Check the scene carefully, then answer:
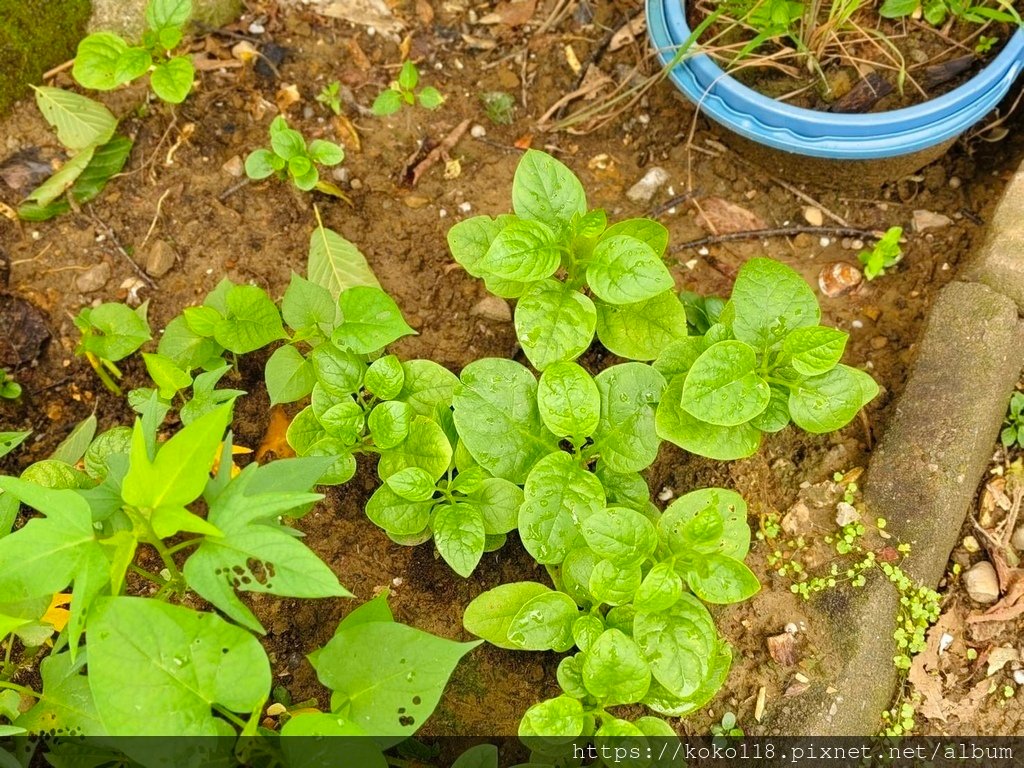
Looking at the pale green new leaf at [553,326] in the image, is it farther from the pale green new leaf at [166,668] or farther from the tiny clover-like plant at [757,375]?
the pale green new leaf at [166,668]

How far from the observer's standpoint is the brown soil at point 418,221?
225 centimetres

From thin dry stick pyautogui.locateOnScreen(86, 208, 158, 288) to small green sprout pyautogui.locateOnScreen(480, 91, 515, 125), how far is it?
1226 millimetres

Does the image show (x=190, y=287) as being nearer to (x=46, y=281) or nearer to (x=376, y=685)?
(x=46, y=281)

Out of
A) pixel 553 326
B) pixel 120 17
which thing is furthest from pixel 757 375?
pixel 120 17

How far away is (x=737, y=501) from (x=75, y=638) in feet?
4.48

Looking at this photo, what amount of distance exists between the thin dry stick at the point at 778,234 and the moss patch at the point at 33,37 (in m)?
2.09

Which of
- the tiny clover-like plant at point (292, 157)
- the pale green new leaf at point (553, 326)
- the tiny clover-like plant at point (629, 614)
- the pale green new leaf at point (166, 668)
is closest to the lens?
the pale green new leaf at point (166, 668)

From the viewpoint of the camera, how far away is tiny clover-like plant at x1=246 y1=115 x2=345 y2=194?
2.48 meters

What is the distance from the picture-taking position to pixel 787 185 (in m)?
2.75

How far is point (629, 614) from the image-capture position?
1886 millimetres

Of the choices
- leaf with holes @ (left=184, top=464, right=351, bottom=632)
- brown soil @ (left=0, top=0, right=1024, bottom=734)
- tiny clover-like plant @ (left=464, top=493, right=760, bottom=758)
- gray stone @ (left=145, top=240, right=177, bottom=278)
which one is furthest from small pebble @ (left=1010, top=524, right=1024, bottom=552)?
gray stone @ (left=145, top=240, right=177, bottom=278)

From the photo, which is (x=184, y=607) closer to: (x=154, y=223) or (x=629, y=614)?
(x=629, y=614)

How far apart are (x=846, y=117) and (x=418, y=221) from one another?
1.32 m

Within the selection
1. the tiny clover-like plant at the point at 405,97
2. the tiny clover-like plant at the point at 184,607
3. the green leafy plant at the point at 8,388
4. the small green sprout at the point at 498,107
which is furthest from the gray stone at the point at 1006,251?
the green leafy plant at the point at 8,388
